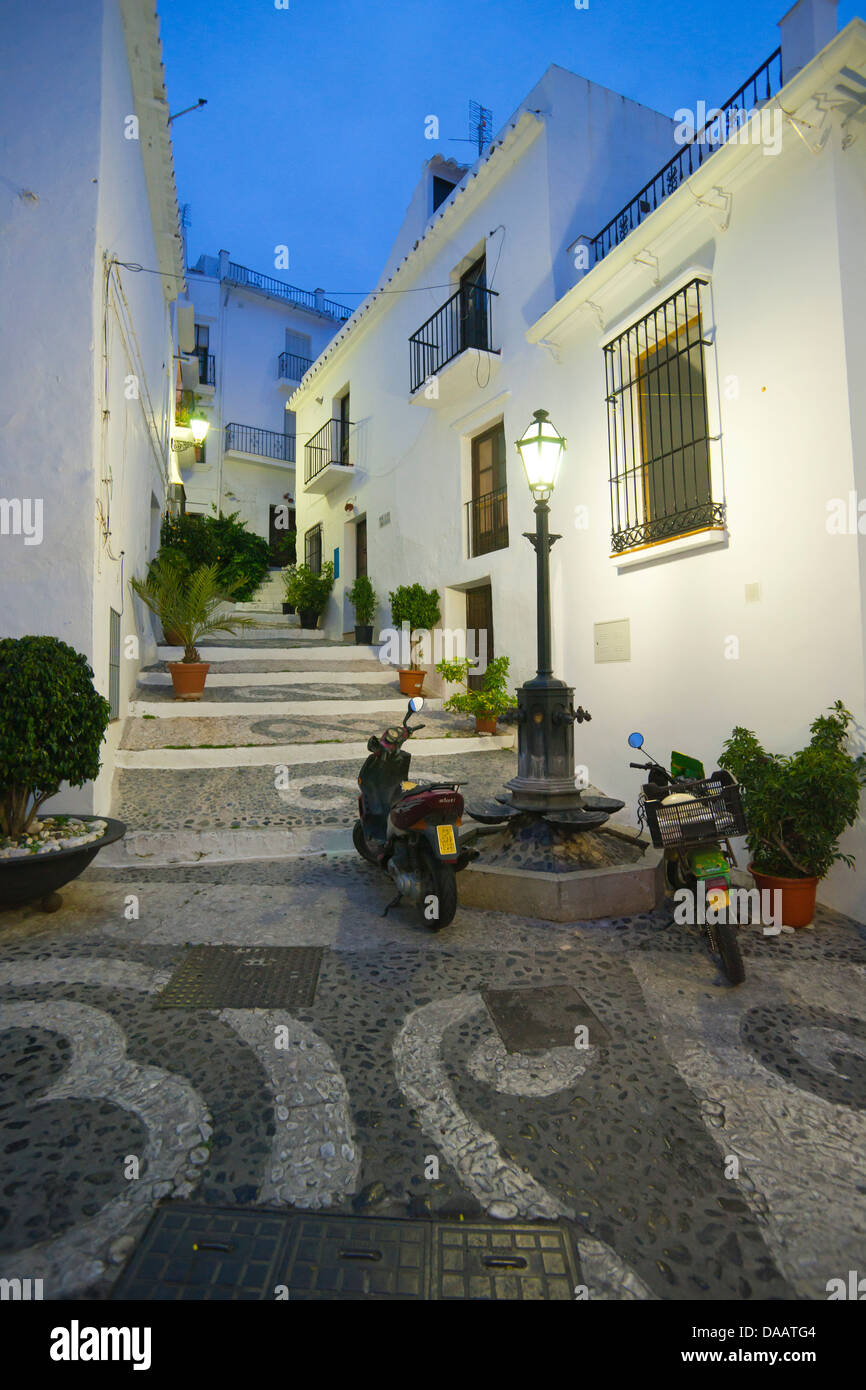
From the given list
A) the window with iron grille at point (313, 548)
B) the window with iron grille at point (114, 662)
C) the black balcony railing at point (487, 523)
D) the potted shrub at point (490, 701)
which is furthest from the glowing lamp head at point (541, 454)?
the window with iron grille at point (313, 548)

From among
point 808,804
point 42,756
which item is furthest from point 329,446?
point 808,804

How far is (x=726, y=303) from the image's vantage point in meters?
5.48

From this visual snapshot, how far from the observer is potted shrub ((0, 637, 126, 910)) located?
3717 millimetres

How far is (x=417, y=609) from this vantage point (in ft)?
36.7

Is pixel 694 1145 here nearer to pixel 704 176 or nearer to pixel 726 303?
pixel 726 303

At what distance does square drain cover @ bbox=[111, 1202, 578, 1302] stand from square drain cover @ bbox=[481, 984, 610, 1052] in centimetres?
92

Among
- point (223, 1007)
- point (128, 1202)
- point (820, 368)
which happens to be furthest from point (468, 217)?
point (128, 1202)

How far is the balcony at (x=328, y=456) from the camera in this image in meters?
15.1

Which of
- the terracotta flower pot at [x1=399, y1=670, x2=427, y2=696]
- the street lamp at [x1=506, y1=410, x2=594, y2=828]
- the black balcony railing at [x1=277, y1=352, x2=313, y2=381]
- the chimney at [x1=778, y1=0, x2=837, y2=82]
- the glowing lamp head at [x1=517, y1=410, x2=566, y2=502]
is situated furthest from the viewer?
the black balcony railing at [x1=277, y1=352, x2=313, y2=381]

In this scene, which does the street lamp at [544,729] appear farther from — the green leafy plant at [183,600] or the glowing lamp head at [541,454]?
the green leafy plant at [183,600]

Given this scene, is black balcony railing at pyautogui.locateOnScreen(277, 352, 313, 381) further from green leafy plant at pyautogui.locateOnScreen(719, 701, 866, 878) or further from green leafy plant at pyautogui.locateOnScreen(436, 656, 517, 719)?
green leafy plant at pyautogui.locateOnScreen(719, 701, 866, 878)

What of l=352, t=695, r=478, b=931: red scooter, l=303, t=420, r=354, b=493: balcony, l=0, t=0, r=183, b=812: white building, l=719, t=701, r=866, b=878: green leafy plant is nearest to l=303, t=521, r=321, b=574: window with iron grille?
l=303, t=420, r=354, b=493: balcony

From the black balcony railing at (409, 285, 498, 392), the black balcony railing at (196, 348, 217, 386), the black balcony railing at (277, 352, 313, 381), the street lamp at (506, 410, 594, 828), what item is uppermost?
the black balcony railing at (277, 352, 313, 381)
